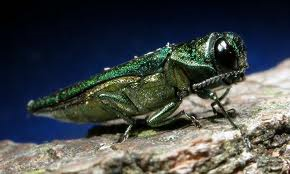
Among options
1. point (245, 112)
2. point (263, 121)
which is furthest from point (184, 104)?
point (263, 121)

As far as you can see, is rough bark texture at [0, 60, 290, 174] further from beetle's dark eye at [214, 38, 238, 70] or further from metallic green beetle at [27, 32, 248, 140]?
beetle's dark eye at [214, 38, 238, 70]

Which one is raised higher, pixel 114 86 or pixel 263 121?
pixel 114 86

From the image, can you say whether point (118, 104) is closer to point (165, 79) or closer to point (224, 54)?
point (165, 79)

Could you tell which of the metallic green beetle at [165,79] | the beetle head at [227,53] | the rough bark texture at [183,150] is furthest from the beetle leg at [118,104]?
the beetle head at [227,53]

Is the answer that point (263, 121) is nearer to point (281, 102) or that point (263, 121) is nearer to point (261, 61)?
point (281, 102)

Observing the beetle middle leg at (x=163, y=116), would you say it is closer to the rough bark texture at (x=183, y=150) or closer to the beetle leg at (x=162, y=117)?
the beetle leg at (x=162, y=117)

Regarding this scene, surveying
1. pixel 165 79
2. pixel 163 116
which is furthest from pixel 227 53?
pixel 163 116
